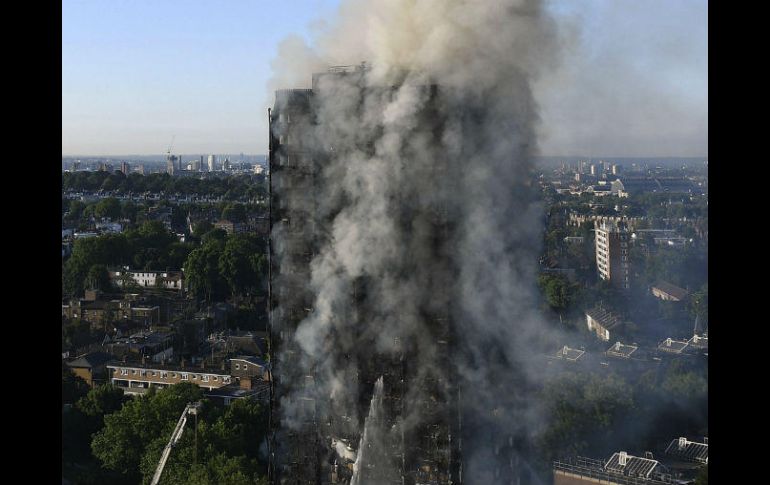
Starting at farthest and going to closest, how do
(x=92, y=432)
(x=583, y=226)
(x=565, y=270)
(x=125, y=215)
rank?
(x=125, y=215)
(x=583, y=226)
(x=565, y=270)
(x=92, y=432)

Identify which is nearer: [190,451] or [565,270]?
[190,451]

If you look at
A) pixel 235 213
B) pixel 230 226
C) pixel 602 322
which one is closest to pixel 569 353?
pixel 602 322

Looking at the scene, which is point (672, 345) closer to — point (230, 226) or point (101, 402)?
point (101, 402)

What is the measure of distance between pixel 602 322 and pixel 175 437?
30.1ft

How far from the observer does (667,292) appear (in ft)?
57.7

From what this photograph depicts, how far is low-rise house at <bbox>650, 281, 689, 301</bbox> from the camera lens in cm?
1708

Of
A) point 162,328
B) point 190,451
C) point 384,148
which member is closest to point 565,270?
point 162,328

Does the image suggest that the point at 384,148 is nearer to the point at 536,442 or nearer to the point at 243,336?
the point at 536,442

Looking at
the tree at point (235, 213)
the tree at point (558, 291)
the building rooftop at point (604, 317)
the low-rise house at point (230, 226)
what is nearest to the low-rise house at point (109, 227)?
the low-rise house at point (230, 226)

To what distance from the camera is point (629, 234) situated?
20.8m

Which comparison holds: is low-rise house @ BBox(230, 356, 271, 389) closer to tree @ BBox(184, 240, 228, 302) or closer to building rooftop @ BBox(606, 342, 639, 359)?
building rooftop @ BBox(606, 342, 639, 359)

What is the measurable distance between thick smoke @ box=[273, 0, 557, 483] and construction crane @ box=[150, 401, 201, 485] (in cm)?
283
